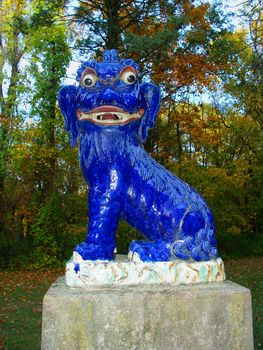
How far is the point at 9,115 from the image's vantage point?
11.5m

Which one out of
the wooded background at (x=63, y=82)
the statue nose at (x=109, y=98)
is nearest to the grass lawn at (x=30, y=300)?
the wooded background at (x=63, y=82)

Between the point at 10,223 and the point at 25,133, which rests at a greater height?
the point at 25,133

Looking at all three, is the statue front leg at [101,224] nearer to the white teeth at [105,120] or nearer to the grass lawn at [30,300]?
the white teeth at [105,120]

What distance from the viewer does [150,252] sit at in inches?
96.4

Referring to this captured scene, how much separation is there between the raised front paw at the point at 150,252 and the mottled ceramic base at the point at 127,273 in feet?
0.12

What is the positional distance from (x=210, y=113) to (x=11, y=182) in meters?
8.86

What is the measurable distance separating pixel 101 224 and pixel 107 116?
687 mm

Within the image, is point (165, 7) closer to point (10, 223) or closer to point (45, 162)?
point (45, 162)

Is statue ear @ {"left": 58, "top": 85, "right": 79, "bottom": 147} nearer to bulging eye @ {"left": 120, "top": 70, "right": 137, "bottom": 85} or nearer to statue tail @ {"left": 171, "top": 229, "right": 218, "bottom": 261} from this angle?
bulging eye @ {"left": 120, "top": 70, "right": 137, "bottom": 85}

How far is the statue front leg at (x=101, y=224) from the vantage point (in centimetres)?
244

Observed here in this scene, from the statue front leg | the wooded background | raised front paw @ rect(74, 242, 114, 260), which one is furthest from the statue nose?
the wooded background

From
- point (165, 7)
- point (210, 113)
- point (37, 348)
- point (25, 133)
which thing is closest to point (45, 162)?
point (25, 133)

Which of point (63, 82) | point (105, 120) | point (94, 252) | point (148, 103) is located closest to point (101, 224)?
point (94, 252)

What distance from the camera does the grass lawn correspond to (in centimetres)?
501
